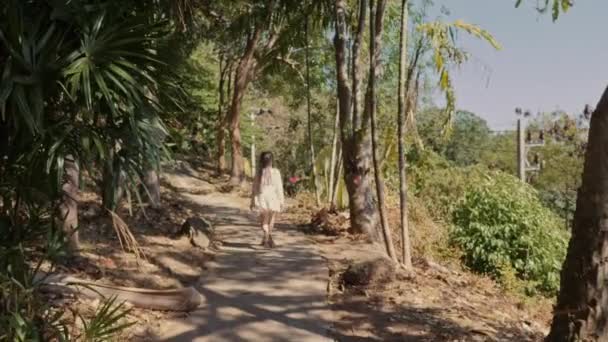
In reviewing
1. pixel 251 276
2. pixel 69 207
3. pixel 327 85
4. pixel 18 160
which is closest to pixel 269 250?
pixel 251 276

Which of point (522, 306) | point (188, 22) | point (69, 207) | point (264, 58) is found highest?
point (264, 58)

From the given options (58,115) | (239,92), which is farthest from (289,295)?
(239,92)

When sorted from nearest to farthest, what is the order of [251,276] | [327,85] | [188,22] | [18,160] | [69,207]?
[18,160] → [69,207] → [251,276] → [188,22] → [327,85]

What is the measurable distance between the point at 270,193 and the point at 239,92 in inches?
353

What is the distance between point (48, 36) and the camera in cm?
417

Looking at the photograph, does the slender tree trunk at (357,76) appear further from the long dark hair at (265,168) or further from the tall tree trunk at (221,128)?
the tall tree trunk at (221,128)

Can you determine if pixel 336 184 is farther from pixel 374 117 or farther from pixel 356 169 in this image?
pixel 374 117

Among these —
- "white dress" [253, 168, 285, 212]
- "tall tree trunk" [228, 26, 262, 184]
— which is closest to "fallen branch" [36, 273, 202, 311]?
"white dress" [253, 168, 285, 212]

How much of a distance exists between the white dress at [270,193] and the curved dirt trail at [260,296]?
68 centimetres

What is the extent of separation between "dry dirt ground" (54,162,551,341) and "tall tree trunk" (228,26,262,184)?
767cm

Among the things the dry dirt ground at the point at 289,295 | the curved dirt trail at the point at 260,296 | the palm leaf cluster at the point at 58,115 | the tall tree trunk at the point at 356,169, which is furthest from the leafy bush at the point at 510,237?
the palm leaf cluster at the point at 58,115

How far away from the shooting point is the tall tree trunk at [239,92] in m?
16.9

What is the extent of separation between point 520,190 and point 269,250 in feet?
18.5

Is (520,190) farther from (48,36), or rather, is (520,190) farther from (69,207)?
(48,36)
